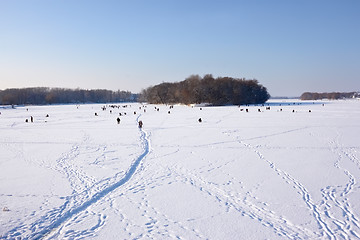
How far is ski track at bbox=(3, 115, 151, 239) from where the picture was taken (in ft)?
20.9

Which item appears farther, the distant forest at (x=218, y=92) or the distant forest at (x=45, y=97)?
the distant forest at (x=45, y=97)

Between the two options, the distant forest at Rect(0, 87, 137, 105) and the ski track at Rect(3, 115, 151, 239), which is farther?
the distant forest at Rect(0, 87, 137, 105)

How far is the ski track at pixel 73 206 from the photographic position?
6371 mm

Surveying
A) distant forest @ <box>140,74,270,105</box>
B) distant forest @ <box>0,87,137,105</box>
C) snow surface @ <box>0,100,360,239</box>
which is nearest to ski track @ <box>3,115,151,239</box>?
snow surface @ <box>0,100,360,239</box>

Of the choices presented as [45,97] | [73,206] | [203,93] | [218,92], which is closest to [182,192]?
[73,206]

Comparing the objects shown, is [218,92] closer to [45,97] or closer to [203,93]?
[203,93]

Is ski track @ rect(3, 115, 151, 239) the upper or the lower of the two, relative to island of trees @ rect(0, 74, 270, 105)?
lower

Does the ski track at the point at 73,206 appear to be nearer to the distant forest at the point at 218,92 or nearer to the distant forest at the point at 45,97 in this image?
the distant forest at the point at 218,92

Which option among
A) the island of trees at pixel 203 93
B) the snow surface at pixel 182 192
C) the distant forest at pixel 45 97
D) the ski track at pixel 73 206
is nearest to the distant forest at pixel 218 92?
the island of trees at pixel 203 93

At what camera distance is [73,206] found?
782cm

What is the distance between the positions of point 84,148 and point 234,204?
1132cm

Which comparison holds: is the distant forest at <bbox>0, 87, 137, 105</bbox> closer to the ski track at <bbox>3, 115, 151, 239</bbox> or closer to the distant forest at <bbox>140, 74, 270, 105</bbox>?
the distant forest at <bbox>140, 74, 270, 105</bbox>

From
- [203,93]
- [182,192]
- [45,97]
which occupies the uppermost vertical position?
[45,97]

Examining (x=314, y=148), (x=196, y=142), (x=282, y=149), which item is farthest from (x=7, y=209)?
(x=314, y=148)
